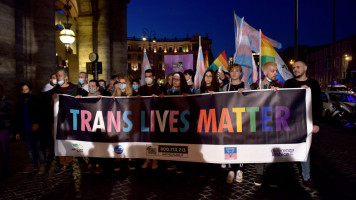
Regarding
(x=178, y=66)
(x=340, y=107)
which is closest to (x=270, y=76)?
(x=178, y=66)

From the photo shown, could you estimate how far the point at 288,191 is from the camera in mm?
4629

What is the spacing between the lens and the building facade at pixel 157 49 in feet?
329

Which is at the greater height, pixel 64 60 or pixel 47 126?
pixel 64 60

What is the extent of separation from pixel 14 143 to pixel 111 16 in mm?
13077

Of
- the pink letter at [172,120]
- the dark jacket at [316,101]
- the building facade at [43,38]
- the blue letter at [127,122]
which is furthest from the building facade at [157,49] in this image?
the dark jacket at [316,101]

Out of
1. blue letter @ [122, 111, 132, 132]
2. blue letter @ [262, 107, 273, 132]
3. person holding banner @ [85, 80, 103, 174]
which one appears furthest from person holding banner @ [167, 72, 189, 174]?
blue letter @ [262, 107, 273, 132]

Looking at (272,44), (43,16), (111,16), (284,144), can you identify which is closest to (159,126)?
(284,144)

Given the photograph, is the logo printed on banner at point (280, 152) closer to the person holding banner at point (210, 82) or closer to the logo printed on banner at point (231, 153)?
the logo printed on banner at point (231, 153)

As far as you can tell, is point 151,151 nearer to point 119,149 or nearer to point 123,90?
point 119,149

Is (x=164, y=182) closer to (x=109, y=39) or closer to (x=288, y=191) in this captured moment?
(x=288, y=191)

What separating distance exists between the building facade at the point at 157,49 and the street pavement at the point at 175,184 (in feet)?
298

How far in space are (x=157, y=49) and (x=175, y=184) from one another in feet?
343

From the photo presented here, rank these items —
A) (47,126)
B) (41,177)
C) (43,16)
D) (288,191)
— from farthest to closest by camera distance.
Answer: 1. (43,16)
2. (47,126)
3. (41,177)
4. (288,191)

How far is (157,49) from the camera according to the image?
10700 centimetres
